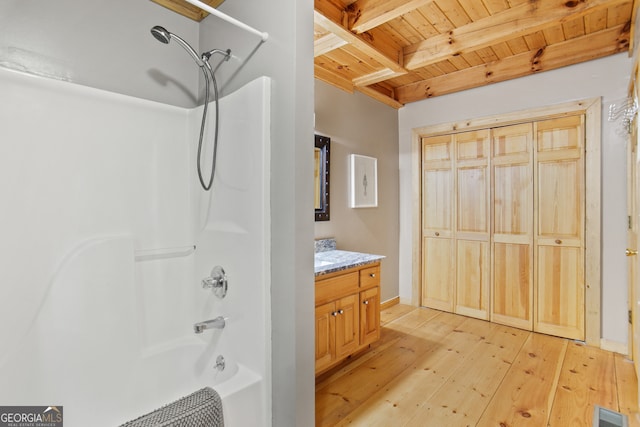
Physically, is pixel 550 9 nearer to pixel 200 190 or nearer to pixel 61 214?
pixel 200 190

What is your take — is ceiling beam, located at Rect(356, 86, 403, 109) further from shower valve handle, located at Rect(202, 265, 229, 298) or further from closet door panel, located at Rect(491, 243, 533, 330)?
shower valve handle, located at Rect(202, 265, 229, 298)

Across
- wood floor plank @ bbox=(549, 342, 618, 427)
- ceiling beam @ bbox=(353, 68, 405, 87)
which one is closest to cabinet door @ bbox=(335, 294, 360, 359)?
wood floor plank @ bbox=(549, 342, 618, 427)

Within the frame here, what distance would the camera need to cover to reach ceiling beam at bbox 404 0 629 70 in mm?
2131

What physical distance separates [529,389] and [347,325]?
4.19 ft

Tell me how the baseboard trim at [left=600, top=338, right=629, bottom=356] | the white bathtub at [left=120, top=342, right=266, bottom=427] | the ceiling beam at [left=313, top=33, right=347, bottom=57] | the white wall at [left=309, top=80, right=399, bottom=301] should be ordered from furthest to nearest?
1. the white wall at [left=309, top=80, right=399, bottom=301]
2. the baseboard trim at [left=600, top=338, right=629, bottom=356]
3. the ceiling beam at [left=313, top=33, right=347, bottom=57]
4. the white bathtub at [left=120, top=342, right=266, bottom=427]

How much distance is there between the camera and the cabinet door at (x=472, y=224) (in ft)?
11.3

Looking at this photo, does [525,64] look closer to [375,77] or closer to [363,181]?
[375,77]

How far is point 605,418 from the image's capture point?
1.88 meters

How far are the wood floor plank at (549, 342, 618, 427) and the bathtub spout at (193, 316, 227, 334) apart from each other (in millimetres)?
1923

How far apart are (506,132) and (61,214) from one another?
3651mm

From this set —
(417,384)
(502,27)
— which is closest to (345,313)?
(417,384)

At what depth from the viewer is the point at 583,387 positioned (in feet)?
7.20

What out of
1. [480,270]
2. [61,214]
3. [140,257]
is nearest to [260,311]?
[140,257]

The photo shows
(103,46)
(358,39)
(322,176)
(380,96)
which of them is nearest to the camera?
(103,46)
